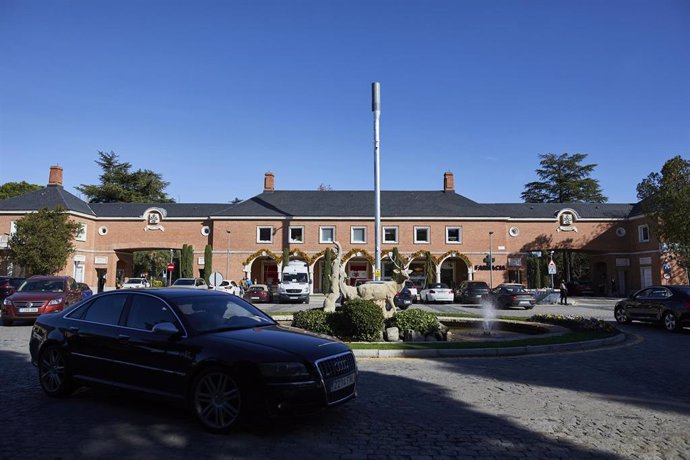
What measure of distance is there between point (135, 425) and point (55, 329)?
2.30m

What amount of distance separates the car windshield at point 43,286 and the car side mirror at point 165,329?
1395 cm

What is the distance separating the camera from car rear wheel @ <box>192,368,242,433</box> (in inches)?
205

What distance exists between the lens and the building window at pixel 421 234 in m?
46.3

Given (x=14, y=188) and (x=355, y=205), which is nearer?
(x=355, y=205)

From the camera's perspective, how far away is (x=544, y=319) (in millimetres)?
16547

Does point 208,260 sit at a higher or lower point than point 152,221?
lower

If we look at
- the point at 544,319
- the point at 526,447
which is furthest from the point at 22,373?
the point at 544,319

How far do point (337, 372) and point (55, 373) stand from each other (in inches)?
162

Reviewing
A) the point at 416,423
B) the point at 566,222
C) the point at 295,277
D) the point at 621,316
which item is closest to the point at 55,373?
the point at 416,423

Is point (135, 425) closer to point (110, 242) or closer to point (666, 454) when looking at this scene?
point (666, 454)

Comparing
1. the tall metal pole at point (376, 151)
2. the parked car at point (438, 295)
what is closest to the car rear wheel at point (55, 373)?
the tall metal pole at point (376, 151)

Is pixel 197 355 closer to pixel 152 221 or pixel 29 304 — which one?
pixel 29 304

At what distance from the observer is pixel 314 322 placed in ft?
42.1

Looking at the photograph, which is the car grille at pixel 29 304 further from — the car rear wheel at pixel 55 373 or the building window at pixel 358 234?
the building window at pixel 358 234
